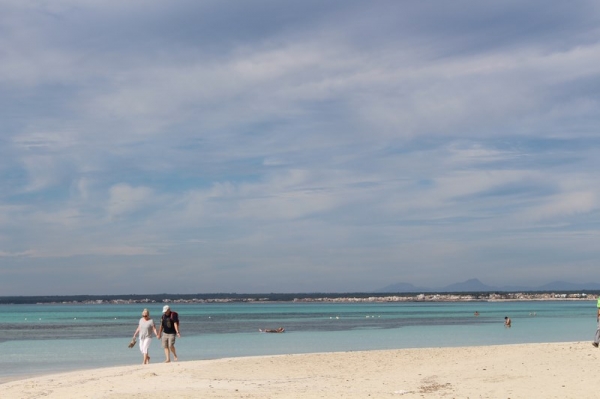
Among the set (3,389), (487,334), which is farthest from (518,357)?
(487,334)

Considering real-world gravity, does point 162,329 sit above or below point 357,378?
above

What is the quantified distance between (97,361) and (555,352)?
16329mm

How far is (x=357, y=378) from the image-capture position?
18328 millimetres

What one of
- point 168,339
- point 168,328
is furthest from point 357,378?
point 168,339

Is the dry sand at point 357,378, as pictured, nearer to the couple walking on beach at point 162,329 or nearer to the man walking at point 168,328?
the couple walking on beach at point 162,329

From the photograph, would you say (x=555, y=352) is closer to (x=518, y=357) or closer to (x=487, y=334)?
(x=518, y=357)

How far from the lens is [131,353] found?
97.6 feet

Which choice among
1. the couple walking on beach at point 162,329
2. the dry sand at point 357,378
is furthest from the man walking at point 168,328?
the dry sand at point 357,378

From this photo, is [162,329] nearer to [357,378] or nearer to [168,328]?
[168,328]

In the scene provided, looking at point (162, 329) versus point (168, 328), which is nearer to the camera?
point (168, 328)

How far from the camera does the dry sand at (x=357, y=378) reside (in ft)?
50.0

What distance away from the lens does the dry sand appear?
50.0ft

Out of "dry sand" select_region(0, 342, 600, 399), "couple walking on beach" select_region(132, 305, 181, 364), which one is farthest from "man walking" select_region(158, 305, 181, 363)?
"dry sand" select_region(0, 342, 600, 399)

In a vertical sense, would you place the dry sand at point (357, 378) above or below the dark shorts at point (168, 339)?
below
